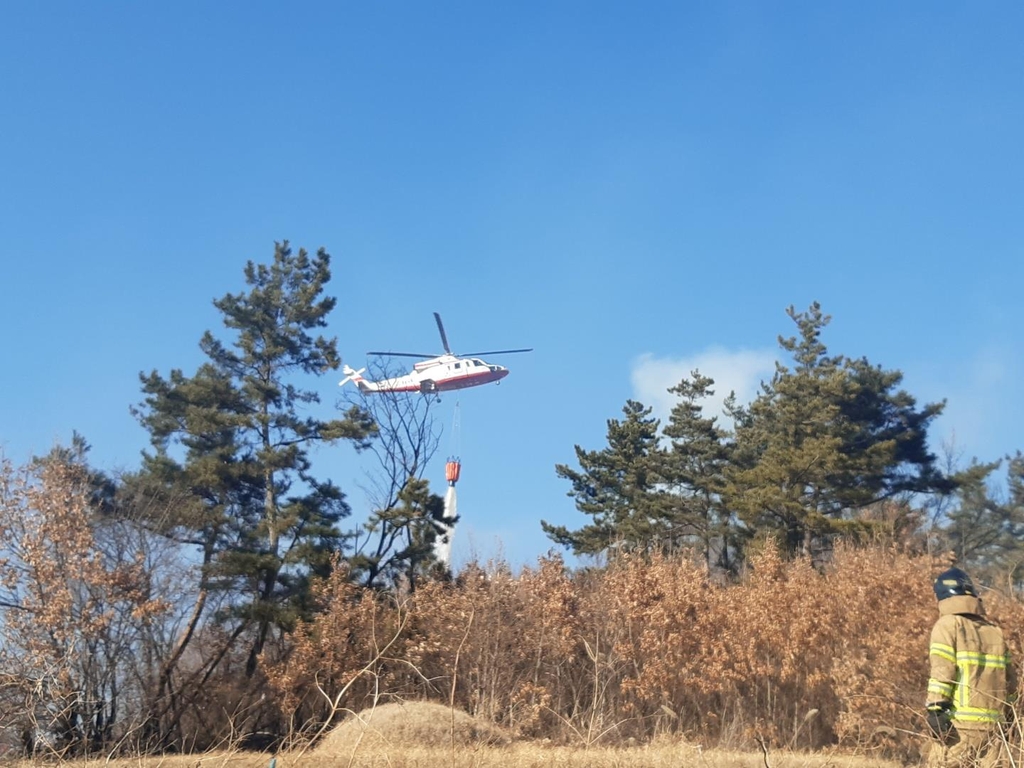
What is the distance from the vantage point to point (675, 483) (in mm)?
41062

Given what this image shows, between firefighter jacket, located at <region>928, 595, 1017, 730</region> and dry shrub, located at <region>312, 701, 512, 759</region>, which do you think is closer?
firefighter jacket, located at <region>928, 595, 1017, 730</region>

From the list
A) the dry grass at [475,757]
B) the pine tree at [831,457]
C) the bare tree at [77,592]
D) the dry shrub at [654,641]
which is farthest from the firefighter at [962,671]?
the pine tree at [831,457]

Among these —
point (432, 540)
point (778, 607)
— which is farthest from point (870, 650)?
point (432, 540)

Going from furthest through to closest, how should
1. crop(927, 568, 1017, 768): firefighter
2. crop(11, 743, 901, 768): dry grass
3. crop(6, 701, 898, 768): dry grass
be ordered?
crop(11, 743, 901, 768): dry grass
crop(6, 701, 898, 768): dry grass
crop(927, 568, 1017, 768): firefighter

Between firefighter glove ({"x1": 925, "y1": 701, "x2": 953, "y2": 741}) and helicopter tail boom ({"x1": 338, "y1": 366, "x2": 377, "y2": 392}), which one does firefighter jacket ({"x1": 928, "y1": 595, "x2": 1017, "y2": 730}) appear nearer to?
firefighter glove ({"x1": 925, "y1": 701, "x2": 953, "y2": 741})

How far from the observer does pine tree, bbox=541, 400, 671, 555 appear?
39.2 m

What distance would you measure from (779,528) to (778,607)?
10292 mm

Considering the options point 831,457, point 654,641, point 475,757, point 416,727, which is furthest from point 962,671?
point 831,457

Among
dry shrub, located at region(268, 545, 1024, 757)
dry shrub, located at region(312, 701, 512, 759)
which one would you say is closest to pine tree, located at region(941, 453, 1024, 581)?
dry shrub, located at region(268, 545, 1024, 757)

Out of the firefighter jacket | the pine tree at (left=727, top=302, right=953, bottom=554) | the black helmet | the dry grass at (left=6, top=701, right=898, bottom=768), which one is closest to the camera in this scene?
the firefighter jacket

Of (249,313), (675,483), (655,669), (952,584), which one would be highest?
(249,313)

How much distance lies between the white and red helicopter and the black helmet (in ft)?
107

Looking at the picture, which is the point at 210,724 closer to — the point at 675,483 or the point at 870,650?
the point at 870,650

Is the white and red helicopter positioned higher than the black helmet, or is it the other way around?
the white and red helicopter
